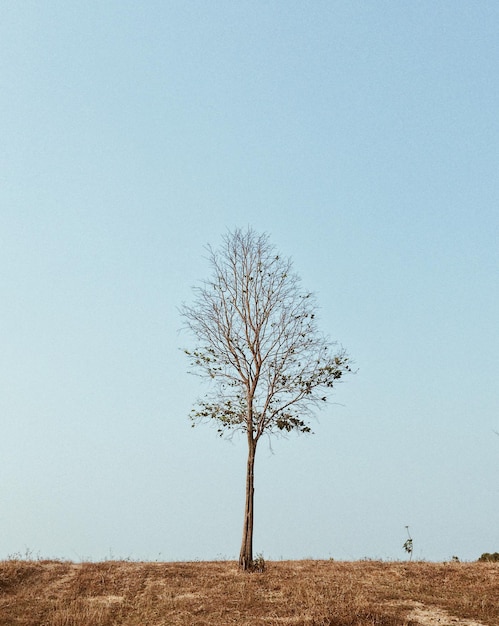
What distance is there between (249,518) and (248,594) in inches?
194

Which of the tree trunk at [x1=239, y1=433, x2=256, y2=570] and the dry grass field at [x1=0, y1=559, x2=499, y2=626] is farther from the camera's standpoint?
the tree trunk at [x1=239, y1=433, x2=256, y2=570]

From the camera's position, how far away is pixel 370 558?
89.7 ft

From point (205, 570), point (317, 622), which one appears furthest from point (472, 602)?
point (205, 570)

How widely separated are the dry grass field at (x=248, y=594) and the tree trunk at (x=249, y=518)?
0.70 metres

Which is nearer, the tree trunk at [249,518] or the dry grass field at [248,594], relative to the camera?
the dry grass field at [248,594]

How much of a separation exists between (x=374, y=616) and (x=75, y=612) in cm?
935

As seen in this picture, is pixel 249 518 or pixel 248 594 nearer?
pixel 248 594

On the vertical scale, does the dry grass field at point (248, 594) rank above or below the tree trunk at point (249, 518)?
below

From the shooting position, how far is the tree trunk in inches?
963

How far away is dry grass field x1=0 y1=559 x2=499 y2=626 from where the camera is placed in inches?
702

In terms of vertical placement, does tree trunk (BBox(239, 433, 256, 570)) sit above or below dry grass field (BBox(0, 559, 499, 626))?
above

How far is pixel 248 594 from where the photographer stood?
2017 centimetres

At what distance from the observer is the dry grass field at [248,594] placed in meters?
17.8

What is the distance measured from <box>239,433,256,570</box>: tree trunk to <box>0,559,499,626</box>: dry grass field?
2.29 feet
